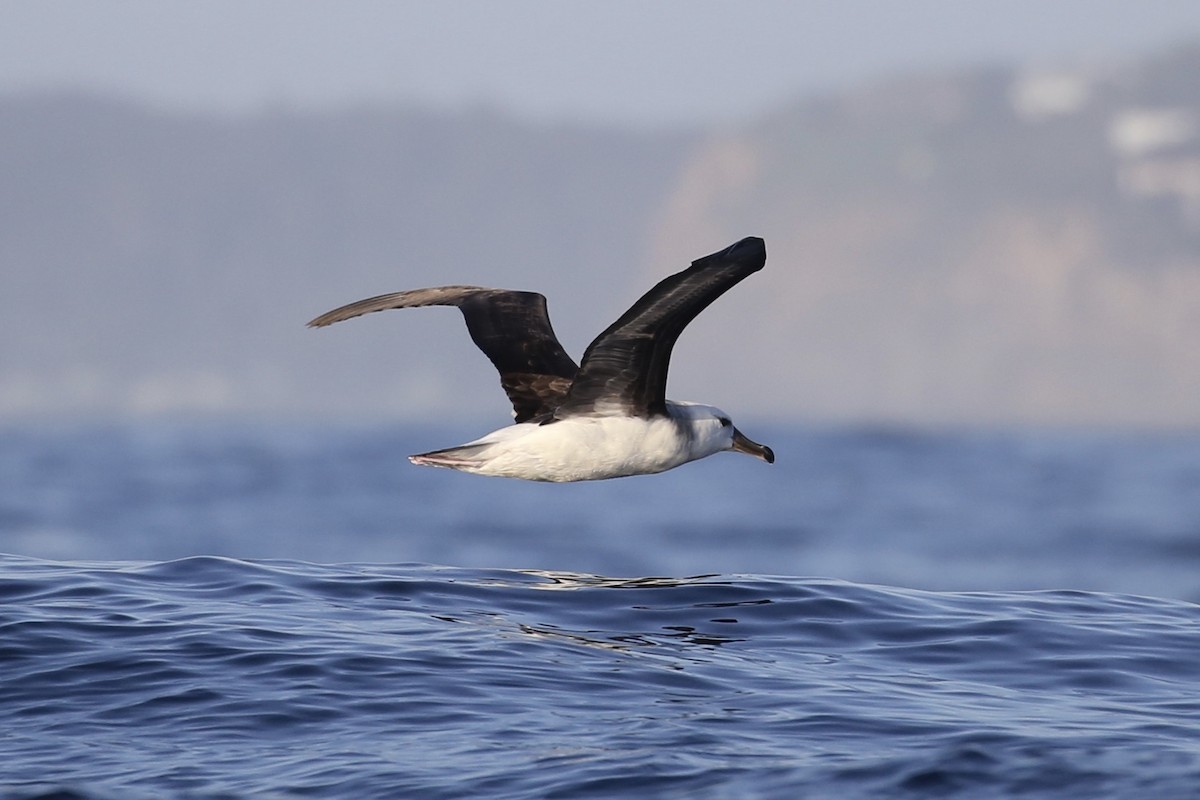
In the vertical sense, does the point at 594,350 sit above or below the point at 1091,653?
above

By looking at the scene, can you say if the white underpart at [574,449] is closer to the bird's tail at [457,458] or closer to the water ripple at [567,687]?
the bird's tail at [457,458]

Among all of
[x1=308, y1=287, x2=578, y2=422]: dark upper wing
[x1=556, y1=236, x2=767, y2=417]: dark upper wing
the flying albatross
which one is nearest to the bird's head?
the flying albatross

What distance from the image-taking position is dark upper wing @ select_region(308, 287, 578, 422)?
12438mm

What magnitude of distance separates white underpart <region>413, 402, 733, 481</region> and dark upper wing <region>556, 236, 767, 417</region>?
0.42 ft

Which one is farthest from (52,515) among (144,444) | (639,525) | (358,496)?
(144,444)

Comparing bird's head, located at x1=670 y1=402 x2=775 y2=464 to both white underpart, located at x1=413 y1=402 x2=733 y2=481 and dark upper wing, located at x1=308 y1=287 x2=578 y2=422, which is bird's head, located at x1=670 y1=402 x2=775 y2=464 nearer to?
white underpart, located at x1=413 y1=402 x2=733 y2=481

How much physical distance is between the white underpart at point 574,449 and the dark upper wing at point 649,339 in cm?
13

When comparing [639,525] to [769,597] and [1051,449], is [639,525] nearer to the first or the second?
[769,597]

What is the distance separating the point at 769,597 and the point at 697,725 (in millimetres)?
3349

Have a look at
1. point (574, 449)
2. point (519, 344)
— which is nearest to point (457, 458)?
point (574, 449)

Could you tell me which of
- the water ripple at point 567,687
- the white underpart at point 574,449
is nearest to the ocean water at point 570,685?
the water ripple at point 567,687

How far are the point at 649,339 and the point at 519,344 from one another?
2012 millimetres

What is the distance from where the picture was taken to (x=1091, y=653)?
422 inches

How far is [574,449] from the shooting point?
11203 millimetres
